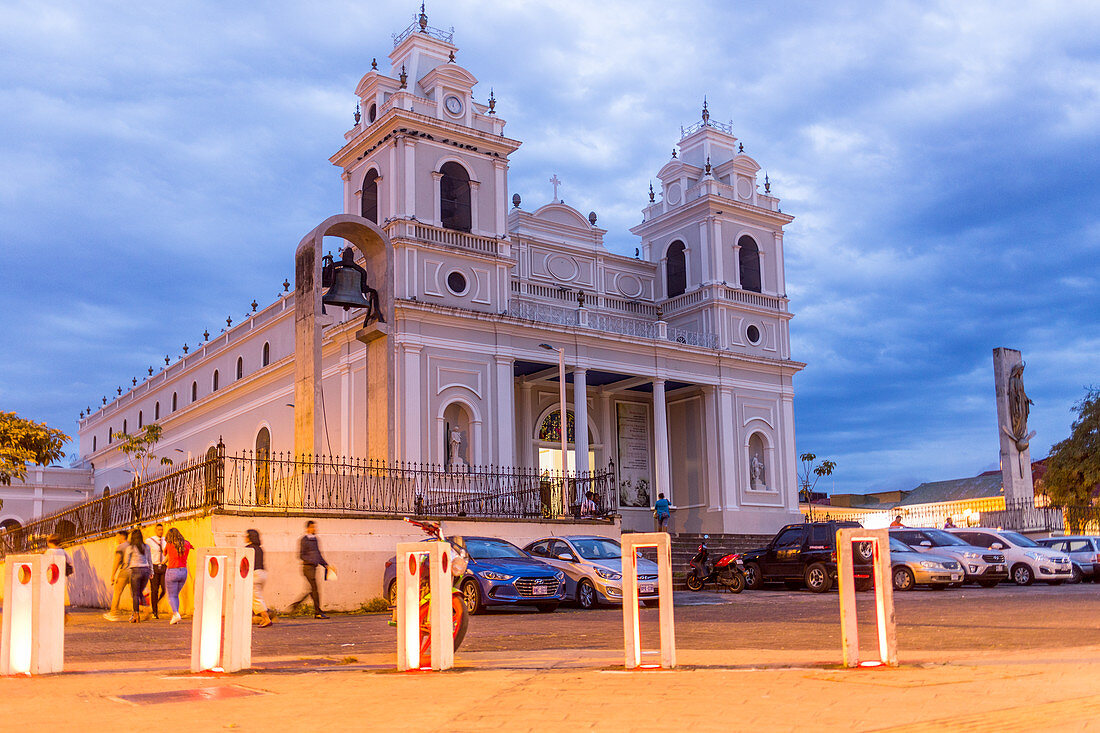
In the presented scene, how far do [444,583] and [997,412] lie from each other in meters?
35.9

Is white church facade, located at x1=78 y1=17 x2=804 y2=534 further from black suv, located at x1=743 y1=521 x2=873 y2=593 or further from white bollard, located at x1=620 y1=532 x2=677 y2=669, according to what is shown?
white bollard, located at x1=620 y1=532 x2=677 y2=669

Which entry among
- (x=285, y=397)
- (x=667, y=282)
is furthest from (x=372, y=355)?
(x=667, y=282)

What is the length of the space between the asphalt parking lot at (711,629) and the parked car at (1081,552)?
7.08m

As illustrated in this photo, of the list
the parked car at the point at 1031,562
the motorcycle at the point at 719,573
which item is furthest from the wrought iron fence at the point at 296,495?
the parked car at the point at 1031,562

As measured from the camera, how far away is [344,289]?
23.7 m

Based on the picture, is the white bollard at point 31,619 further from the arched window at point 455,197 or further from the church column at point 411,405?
the arched window at point 455,197

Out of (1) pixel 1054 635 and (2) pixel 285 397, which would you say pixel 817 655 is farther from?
(2) pixel 285 397

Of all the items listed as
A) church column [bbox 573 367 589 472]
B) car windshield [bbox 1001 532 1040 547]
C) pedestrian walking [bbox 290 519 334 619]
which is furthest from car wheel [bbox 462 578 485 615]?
church column [bbox 573 367 589 472]

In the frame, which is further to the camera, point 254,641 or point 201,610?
point 254,641

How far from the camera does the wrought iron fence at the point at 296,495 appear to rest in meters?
20.0

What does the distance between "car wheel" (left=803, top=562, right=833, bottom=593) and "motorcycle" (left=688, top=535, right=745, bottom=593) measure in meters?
1.61

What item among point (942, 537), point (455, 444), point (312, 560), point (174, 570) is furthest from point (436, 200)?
point (174, 570)

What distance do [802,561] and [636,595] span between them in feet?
53.9

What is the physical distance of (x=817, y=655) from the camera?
9.96 m
